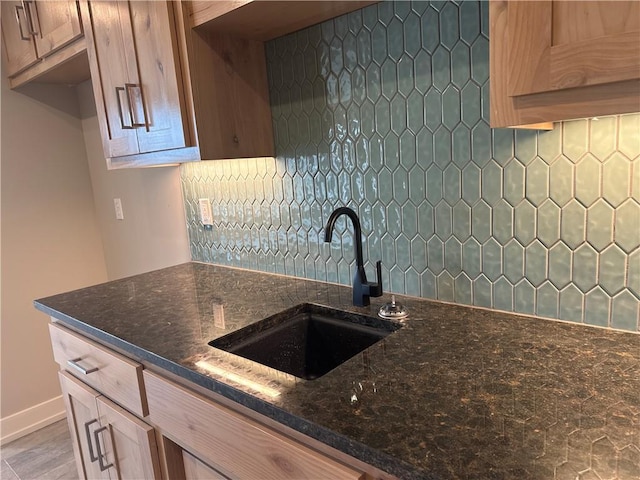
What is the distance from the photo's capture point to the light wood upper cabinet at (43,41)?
172 centimetres

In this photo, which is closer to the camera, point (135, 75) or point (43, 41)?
point (135, 75)

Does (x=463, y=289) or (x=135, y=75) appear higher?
(x=135, y=75)

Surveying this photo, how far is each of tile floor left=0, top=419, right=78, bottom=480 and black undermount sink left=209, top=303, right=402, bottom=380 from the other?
1.56 meters

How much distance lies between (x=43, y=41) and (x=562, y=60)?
6.74ft

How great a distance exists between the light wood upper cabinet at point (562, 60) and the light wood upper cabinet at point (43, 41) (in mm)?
1568

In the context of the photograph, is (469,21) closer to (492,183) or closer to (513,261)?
(492,183)

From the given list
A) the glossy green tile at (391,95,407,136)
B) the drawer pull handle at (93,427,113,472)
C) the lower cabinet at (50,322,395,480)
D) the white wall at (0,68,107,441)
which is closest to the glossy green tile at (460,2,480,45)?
the glossy green tile at (391,95,407,136)

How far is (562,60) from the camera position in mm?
655

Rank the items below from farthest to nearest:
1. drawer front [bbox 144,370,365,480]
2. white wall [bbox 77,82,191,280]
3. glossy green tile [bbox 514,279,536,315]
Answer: white wall [bbox 77,82,191,280] → glossy green tile [bbox 514,279,536,315] → drawer front [bbox 144,370,365,480]

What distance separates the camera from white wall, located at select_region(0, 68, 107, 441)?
2412 mm

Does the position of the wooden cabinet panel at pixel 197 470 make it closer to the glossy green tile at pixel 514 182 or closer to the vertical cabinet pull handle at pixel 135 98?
the glossy green tile at pixel 514 182

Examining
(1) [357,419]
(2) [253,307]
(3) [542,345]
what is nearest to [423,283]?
(3) [542,345]

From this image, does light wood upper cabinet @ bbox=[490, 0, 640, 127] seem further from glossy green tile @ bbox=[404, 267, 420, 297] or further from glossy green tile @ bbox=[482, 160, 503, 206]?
glossy green tile @ bbox=[404, 267, 420, 297]

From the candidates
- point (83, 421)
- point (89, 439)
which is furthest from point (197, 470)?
A: point (83, 421)
